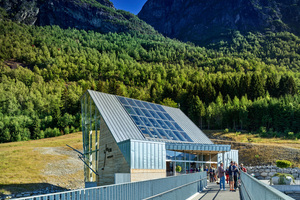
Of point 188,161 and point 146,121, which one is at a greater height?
A: point 146,121

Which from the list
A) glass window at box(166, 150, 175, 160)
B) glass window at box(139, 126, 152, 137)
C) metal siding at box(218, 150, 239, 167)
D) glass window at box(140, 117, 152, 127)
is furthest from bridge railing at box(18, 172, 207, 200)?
metal siding at box(218, 150, 239, 167)

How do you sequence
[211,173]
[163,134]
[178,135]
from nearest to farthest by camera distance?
[163,134] < [178,135] < [211,173]

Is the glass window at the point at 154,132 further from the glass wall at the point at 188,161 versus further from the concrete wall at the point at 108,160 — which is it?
the concrete wall at the point at 108,160

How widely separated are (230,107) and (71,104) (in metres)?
51.2

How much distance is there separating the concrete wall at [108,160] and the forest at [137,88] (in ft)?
180

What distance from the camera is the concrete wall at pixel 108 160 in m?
24.3

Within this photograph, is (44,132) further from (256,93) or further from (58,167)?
(256,93)

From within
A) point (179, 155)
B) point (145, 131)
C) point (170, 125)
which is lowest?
point (179, 155)

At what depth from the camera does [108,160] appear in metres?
26.3

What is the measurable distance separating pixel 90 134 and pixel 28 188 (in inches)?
580

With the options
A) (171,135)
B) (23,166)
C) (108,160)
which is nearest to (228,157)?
(171,135)

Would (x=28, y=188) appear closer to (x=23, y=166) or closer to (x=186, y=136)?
(x=23, y=166)

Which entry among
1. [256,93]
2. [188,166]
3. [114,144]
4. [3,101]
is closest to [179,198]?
[114,144]

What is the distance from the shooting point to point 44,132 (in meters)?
82.6
